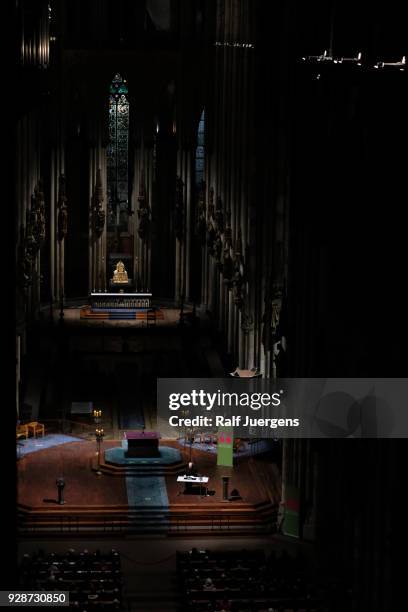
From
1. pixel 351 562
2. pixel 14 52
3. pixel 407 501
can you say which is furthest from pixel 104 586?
pixel 14 52

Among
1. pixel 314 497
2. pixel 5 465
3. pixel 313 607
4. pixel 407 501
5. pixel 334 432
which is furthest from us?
pixel 314 497

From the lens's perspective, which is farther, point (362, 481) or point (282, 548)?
point (282, 548)

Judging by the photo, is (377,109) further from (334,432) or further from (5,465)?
(5,465)

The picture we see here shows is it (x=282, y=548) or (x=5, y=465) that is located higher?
(x=5, y=465)

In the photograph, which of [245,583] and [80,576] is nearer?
[245,583]

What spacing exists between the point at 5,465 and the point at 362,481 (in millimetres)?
13249

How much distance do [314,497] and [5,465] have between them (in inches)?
743

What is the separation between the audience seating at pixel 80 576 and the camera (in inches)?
1650

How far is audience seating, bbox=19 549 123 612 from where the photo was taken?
137ft

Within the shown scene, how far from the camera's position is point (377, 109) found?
40281mm

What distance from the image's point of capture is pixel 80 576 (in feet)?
143

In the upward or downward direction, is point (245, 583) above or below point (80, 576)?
below

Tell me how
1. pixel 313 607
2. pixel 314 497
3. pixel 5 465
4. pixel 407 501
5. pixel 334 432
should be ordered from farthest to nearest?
pixel 314 497
pixel 334 432
pixel 313 607
pixel 407 501
pixel 5 465

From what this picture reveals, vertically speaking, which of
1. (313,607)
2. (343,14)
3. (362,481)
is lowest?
(313,607)
